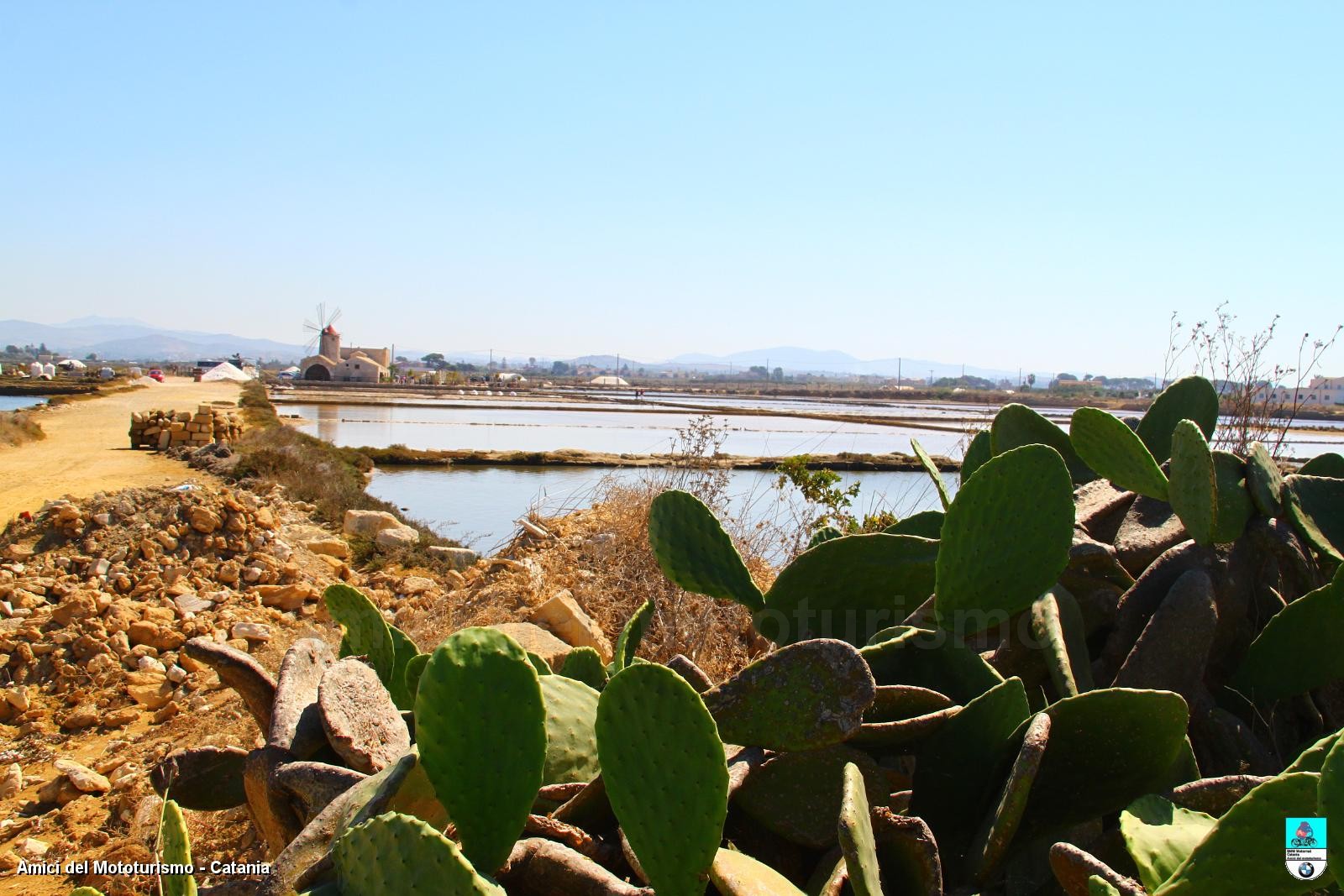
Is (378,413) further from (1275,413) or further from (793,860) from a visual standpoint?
(793,860)

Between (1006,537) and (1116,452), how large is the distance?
64cm

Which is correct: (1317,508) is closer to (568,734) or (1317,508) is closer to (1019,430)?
(1019,430)

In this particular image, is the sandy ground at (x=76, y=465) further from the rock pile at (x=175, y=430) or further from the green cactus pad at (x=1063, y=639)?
the green cactus pad at (x=1063, y=639)

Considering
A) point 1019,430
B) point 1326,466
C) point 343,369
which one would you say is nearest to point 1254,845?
point 1019,430

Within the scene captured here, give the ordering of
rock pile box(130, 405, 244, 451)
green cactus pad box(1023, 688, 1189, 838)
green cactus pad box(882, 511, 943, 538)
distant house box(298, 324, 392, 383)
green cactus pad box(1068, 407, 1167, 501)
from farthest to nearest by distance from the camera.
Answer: distant house box(298, 324, 392, 383) < rock pile box(130, 405, 244, 451) < green cactus pad box(882, 511, 943, 538) < green cactus pad box(1068, 407, 1167, 501) < green cactus pad box(1023, 688, 1189, 838)

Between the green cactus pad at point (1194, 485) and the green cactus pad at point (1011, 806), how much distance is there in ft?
2.80

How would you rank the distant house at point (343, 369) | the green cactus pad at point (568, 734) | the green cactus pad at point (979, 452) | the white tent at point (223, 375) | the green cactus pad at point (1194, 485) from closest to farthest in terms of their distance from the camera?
the green cactus pad at point (568, 734) < the green cactus pad at point (1194, 485) < the green cactus pad at point (979, 452) < the white tent at point (223, 375) < the distant house at point (343, 369)

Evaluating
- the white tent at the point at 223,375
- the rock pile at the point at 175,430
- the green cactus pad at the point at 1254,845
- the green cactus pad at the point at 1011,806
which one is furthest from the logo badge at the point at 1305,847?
the white tent at the point at 223,375

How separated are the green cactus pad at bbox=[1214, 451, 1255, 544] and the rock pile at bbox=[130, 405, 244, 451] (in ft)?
51.2

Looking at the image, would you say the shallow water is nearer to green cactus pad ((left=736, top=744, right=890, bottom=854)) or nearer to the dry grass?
the dry grass

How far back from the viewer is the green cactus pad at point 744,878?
1.42 m

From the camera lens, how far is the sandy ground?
10414 millimetres

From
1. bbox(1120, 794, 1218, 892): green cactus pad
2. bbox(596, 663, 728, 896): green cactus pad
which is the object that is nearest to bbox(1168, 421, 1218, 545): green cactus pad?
bbox(1120, 794, 1218, 892): green cactus pad

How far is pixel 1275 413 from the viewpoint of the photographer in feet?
19.9
